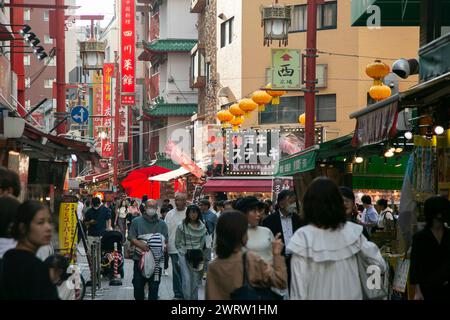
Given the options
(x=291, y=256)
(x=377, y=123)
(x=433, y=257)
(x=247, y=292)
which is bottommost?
(x=247, y=292)

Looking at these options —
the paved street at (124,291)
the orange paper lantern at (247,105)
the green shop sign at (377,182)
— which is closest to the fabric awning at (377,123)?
the paved street at (124,291)

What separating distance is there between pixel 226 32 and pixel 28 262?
130ft

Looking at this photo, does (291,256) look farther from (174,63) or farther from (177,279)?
(174,63)

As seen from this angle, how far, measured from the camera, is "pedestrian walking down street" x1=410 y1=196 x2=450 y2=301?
9.12 metres

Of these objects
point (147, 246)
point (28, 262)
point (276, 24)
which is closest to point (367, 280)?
point (28, 262)

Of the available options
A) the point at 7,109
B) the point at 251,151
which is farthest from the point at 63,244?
the point at 251,151

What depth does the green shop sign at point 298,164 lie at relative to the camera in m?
19.0

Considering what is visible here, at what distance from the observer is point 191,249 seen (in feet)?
54.6

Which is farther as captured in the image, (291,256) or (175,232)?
(175,232)

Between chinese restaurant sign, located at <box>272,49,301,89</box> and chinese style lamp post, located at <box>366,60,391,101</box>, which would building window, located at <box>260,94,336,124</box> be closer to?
chinese restaurant sign, located at <box>272,49,301,89</box>

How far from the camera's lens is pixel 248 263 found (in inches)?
306

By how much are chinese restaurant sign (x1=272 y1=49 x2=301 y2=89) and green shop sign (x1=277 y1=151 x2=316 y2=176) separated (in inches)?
140

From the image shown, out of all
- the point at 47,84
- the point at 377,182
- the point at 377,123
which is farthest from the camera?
the point at 47,84
